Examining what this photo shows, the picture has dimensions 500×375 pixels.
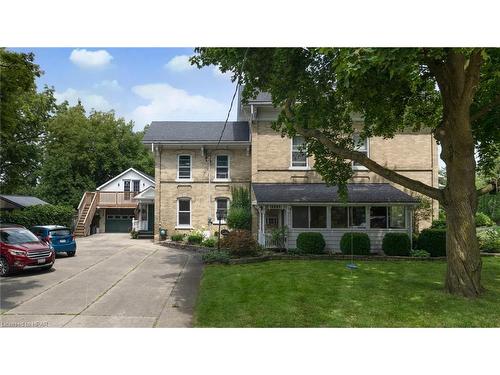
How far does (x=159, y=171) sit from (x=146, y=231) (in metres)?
3.51

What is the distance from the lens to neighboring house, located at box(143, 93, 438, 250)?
15719 mm

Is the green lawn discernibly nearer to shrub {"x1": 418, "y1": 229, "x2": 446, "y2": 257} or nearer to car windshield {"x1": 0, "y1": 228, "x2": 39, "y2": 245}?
shrub {"x1": 418, "y1": 229, "x2": 446, "y2": 257}

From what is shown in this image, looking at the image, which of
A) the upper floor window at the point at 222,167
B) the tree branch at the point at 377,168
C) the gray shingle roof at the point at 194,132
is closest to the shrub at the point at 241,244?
the tree branch at the point at 377,168

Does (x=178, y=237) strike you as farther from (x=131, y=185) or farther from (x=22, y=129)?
(x=22, y=129)

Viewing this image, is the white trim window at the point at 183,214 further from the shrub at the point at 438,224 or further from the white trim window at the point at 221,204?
the shrub at the point at 438,224

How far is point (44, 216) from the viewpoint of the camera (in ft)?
45.6

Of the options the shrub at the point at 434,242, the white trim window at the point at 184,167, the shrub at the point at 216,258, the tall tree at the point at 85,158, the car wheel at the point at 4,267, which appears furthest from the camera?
the white trim window at the point at 184,167

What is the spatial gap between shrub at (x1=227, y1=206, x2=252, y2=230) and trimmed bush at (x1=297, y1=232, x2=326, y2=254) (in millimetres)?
3857

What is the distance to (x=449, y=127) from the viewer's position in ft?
28.2

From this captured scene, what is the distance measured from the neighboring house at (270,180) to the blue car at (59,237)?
5675 mm

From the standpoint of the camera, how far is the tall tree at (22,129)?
30.6 ft

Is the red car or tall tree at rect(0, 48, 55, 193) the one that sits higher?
tall tree at rect(0, 48, 55, 193)

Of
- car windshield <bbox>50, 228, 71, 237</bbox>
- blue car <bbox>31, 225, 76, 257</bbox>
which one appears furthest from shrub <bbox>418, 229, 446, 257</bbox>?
car windshield <bbox>50, 228, 71, 237</bbox>
